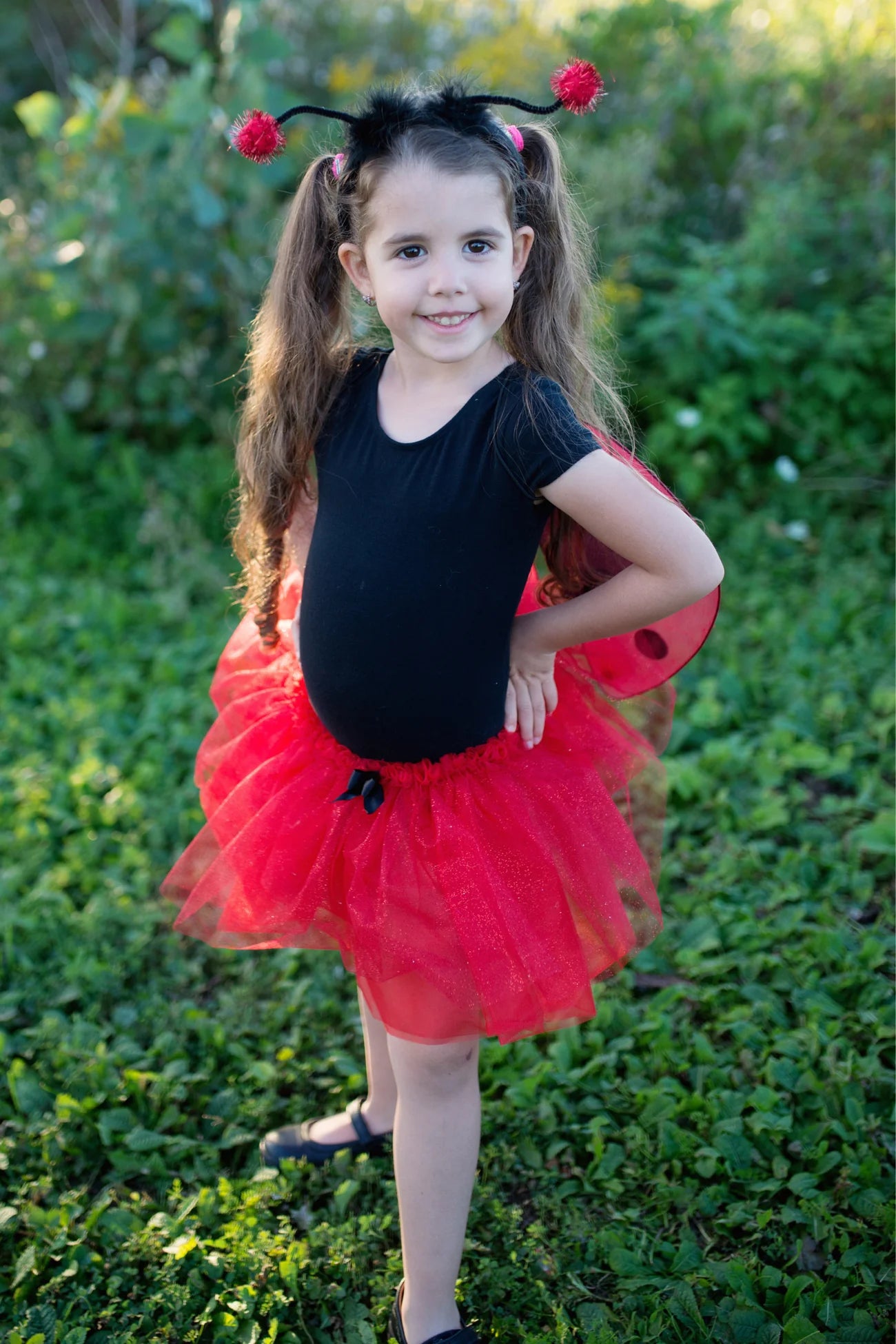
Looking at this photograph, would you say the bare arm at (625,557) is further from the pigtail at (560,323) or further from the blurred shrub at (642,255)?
the blurred shrub at (642,255)

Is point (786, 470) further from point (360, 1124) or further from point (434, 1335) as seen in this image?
point (434, 1335)

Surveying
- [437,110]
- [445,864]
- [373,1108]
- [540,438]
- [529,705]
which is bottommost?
[373,1108]

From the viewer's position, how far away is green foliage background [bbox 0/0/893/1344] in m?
1.72

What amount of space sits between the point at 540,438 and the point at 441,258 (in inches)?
10.4

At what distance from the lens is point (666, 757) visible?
2852 mm

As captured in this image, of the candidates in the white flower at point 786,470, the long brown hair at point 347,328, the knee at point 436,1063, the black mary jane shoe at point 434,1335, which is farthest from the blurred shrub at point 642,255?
the black mary jane shoe at point 434,1335

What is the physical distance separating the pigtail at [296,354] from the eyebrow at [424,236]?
0.76ft

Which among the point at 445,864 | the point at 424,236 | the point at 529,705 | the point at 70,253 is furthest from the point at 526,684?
the point at 70,253

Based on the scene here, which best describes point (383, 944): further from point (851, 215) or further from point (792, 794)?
point (851, 215)

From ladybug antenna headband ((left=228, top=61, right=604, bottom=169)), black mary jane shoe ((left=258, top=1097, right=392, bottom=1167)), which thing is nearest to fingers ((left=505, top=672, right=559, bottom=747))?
ladybug antenna headband ((left=228, top=61, right=604, bottom=169))

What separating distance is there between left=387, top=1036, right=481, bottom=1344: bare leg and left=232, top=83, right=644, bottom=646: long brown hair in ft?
2.35

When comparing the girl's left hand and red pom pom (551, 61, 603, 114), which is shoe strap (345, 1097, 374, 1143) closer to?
the girl's left hand

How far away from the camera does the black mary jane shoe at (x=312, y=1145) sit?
1.90 metres

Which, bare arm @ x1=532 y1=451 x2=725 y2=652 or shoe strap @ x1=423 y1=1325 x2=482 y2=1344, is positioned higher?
bare arm @ x1=532 y1=451 x2=725 y2=652
